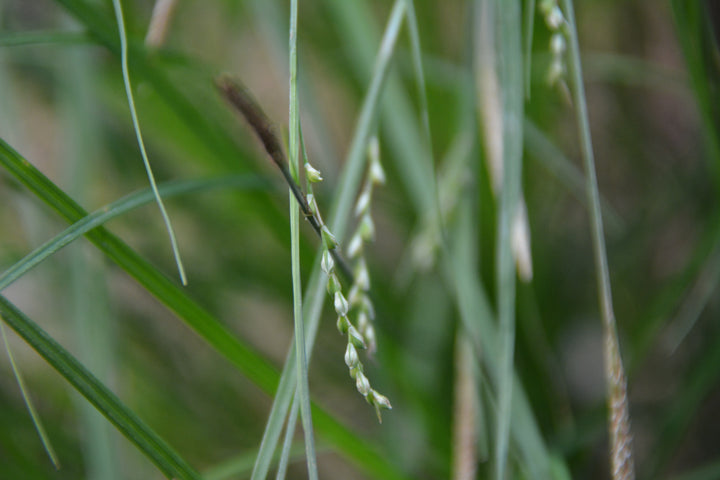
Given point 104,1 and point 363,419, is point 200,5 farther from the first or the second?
point 363,419

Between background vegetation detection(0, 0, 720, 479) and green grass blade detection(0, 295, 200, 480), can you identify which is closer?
green grass blade detection(0, 295, 200, 480)

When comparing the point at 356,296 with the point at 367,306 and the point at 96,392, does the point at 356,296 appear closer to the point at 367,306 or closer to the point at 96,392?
the point at 367,306

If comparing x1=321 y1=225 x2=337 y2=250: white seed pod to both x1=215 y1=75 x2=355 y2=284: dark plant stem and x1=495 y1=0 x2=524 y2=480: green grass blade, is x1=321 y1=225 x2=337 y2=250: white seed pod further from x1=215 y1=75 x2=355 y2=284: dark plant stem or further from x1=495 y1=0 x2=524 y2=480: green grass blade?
x1=495 y1=0 x2=524 y2=480: green grass blade

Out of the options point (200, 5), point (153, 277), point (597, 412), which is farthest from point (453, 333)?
point (200, 5)

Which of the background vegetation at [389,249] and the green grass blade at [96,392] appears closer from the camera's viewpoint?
the green grass blade at [96,392]

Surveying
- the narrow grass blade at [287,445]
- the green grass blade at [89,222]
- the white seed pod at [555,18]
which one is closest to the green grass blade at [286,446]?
the narrow grass blade at [287,445]

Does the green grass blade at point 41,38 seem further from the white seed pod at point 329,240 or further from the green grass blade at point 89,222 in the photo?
the white seed pod at point 329,240

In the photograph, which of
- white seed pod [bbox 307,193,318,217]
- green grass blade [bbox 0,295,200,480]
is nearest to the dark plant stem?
white seed pod [bbox 307,193,318,217]

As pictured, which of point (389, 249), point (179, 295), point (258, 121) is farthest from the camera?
point (389, 249)

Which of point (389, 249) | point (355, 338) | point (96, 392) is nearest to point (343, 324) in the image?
point (355, 338)
